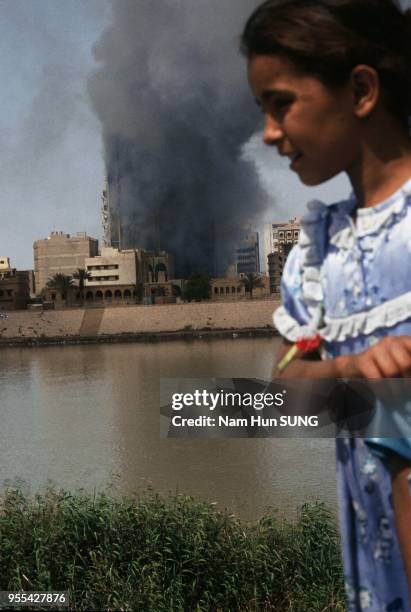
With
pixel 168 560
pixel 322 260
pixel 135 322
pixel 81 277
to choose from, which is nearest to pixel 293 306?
pixel 322 260

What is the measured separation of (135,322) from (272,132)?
98.3 feet

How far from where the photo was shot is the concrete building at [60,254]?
1769 inches

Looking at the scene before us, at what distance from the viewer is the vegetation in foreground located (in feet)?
8.30

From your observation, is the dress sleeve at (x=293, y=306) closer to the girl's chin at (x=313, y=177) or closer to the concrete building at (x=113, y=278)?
the girl's chin at (x=313, y=177)

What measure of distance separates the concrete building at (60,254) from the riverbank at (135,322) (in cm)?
1291

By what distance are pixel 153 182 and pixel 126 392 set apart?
1772 inches

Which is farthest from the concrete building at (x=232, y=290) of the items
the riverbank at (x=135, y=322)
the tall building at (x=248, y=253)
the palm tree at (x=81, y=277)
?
the tall building at (x=248, y=253)

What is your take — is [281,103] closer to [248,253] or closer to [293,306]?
[293,306]

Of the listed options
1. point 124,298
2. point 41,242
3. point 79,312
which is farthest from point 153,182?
point 79,312

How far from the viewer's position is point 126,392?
12.4m

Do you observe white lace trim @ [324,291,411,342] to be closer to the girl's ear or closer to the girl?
the girl

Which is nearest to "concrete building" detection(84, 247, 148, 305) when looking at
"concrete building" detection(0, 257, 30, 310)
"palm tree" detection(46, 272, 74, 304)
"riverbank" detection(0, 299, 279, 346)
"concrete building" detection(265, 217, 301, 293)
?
"palm tree" detection(46, 272, 74, 304)

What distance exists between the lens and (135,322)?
100 feet

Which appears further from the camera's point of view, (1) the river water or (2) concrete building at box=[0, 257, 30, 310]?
(2) concrete building at box=[0, 257, 30, 310]
